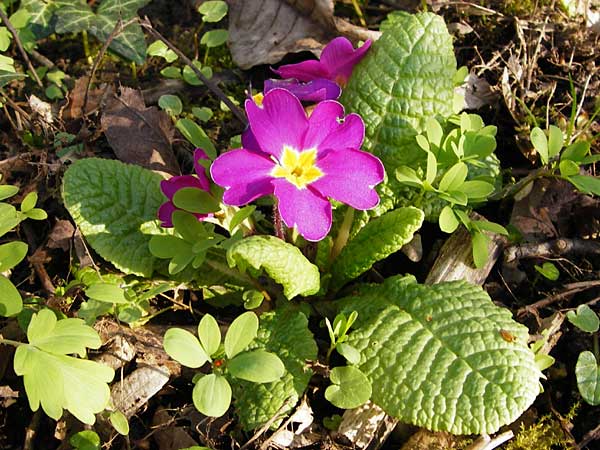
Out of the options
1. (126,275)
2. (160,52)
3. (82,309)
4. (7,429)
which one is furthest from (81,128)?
(7,429)

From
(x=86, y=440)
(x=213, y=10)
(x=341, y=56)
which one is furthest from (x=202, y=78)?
(x=86, y=440)

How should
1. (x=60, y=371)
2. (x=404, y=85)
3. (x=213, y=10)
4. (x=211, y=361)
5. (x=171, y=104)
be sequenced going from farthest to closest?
(x=213, y=10), (x=171, y=104), (x=404, y=85), (x=211, y=361), (x=60, y=371)

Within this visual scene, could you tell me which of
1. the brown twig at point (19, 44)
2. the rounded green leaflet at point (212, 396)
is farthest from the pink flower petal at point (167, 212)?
the brown twig at point (19, 44)

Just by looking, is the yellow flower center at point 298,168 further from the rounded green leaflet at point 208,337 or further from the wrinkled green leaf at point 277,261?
the rounded green leaflet at point 208,337

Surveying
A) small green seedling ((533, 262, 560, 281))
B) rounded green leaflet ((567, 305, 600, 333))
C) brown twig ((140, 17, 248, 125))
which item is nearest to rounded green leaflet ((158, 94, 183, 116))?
brown twig ((140, 17, 248, 125))

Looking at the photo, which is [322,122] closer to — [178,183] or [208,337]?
[178,183]

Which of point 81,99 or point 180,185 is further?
point 81,99

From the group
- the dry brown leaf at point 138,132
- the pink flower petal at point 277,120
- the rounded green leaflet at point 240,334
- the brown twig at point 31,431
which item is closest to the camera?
the rounded green leaflet at point 240,334
